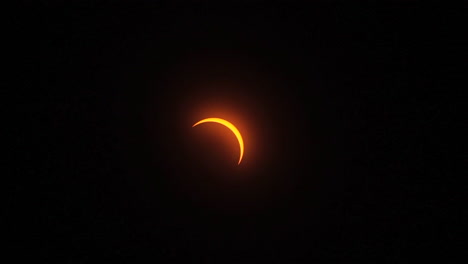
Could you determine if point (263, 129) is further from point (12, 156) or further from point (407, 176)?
point (12, 156)

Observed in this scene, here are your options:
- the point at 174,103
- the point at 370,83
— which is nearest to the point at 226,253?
the point at 174,103

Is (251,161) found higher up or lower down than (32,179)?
higher up

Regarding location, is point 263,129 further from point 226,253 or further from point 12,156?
point 12,156

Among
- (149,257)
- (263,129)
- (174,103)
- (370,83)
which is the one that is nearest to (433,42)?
(370,83)

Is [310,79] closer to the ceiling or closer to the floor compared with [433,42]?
closer to the floor

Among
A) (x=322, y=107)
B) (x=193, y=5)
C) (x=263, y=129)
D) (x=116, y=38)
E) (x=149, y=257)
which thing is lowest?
(x=149, y=257)

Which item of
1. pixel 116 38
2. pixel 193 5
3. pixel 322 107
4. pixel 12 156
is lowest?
pixel 12 156
